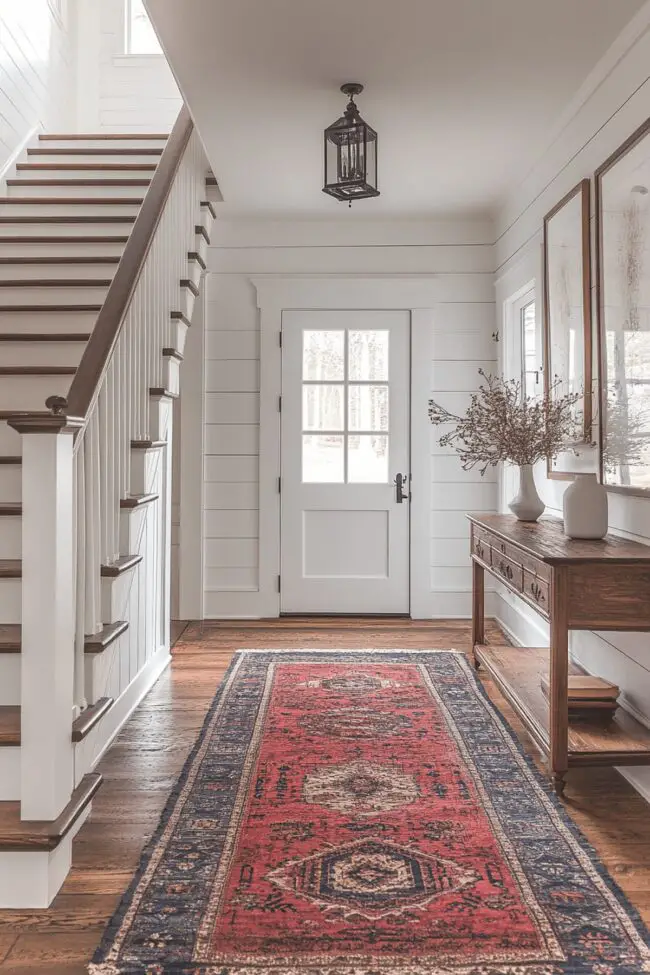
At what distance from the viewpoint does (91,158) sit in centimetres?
522

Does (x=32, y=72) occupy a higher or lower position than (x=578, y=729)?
higher

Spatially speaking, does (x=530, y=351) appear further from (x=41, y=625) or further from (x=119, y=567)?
(x=41, y=625)

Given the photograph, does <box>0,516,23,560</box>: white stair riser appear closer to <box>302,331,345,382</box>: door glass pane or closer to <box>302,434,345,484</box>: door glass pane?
<box>302,434,345,484</box>: door glass pane

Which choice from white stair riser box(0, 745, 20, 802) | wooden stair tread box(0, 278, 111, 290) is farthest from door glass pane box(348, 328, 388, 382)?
white stair riser box(0, 745, 20, 802)

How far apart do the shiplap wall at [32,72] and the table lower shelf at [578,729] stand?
390 centimetres

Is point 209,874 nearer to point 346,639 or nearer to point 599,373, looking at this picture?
point 599,373

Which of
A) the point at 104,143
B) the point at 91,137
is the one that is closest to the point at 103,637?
the point at 91,137

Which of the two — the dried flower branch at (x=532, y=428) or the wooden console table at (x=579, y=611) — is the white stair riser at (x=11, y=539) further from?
the dried flower branch at (x=532, y=428)

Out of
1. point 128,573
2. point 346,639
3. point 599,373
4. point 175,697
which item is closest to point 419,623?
point 346,639

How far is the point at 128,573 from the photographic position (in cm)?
281

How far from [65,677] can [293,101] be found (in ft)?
8.68

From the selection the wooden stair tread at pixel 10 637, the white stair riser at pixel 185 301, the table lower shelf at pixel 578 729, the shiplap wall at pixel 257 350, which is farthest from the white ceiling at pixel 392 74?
the table lower shelf at pixel 578 729

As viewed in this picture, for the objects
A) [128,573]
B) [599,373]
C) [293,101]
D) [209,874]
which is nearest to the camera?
[209,874]

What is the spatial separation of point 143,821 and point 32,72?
438cm
